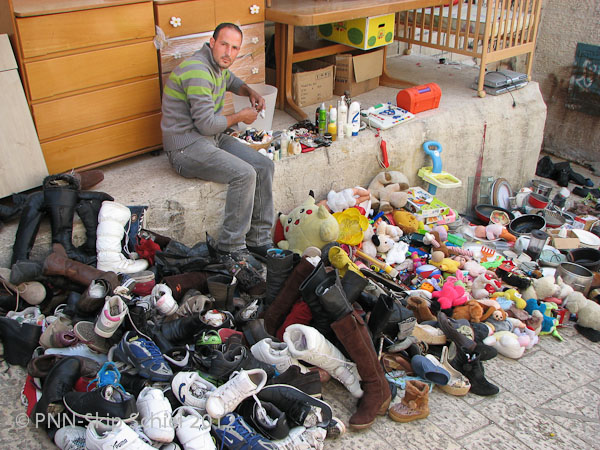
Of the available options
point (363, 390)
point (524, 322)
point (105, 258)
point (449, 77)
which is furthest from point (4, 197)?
point (449, 77)

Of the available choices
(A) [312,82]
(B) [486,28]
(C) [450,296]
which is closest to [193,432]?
(C) [450,296]

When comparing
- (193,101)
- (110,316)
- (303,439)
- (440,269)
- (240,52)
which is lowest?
(440,269)

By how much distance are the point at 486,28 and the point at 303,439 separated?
470 cm

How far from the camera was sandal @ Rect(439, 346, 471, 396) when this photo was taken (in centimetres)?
318

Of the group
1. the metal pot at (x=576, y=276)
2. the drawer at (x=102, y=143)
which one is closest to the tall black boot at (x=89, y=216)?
the drawer at (x=102, y=143)

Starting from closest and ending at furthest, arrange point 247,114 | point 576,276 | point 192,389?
point 192,389, point 247,114, point 576,276

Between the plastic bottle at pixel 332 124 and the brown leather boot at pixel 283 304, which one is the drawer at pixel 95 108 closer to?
the plastic bottle at pixel 332 124

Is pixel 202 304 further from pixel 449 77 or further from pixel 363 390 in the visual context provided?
pixel 449 77

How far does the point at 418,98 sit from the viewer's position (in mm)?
5602

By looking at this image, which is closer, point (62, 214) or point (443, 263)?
point (62, 214)

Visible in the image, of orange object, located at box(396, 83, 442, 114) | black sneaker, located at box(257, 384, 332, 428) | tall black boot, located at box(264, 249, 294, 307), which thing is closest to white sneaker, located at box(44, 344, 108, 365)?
black sneaker, located at box(257, 384, 332, 428)

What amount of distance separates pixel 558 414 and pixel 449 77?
4639 mm

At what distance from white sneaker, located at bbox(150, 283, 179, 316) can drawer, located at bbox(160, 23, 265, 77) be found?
191 cm

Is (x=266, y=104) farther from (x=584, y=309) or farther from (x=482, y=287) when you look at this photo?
(x=584, y=309)
